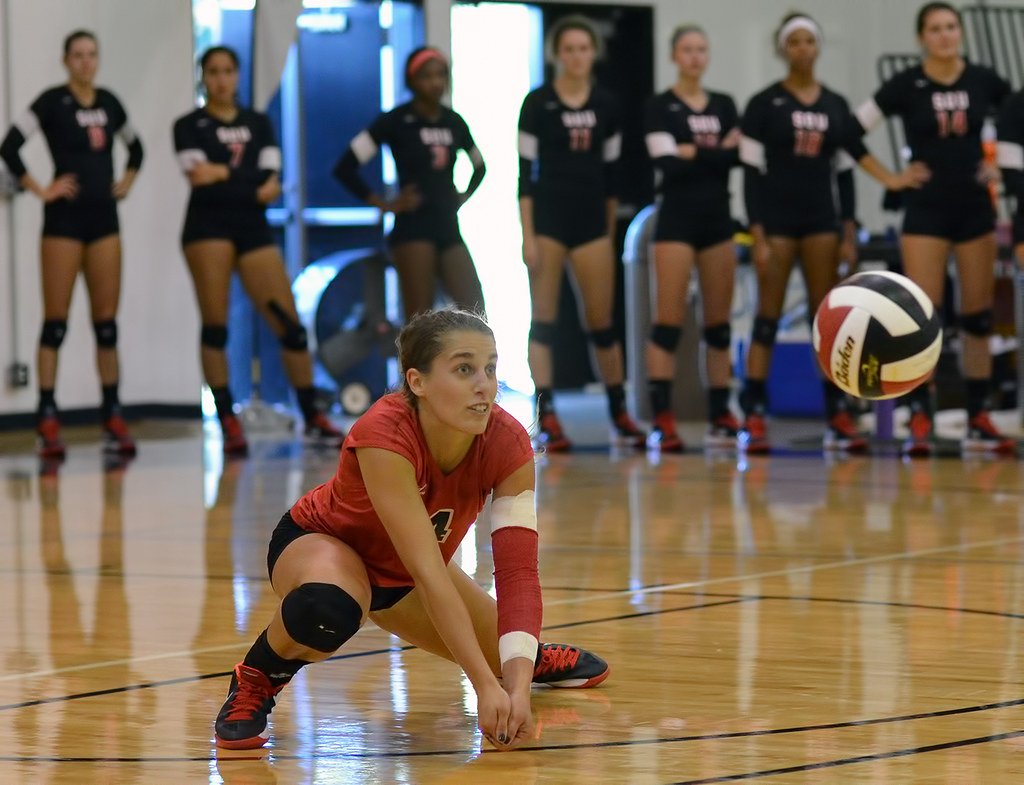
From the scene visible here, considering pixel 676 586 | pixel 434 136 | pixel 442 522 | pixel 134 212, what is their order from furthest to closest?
pixel 134 212
pixel 434 136
pixel 676 586
pixel 442 522

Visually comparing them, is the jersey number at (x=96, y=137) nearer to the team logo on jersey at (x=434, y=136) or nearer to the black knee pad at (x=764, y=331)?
the team logo on jersey at (x=434, y=136)

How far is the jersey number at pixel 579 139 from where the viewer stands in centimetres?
759

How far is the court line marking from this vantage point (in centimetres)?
389

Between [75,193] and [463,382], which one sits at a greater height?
[75,193]

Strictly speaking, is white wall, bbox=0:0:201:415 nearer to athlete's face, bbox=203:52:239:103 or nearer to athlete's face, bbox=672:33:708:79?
athlete's face, bbox=203:52:239:103

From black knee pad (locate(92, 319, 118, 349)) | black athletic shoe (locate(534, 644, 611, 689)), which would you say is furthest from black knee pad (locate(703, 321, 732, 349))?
black athletic shoe (locate(534, 644, 611, 689))

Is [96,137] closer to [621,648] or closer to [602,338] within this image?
[602,338]

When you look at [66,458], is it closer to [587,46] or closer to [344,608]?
[587,46]

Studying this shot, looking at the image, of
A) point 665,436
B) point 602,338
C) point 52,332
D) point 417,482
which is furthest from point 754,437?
point 417,482

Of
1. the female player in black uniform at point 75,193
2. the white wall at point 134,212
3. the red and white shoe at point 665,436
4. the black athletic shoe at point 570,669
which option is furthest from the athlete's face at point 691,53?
the black athletic shoe at point 570,669

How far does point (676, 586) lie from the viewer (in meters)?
4.01

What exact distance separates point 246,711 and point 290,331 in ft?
17.3

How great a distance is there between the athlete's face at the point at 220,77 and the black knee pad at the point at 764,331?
8.51ft

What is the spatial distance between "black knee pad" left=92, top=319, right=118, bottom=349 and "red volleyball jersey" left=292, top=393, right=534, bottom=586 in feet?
16.5
